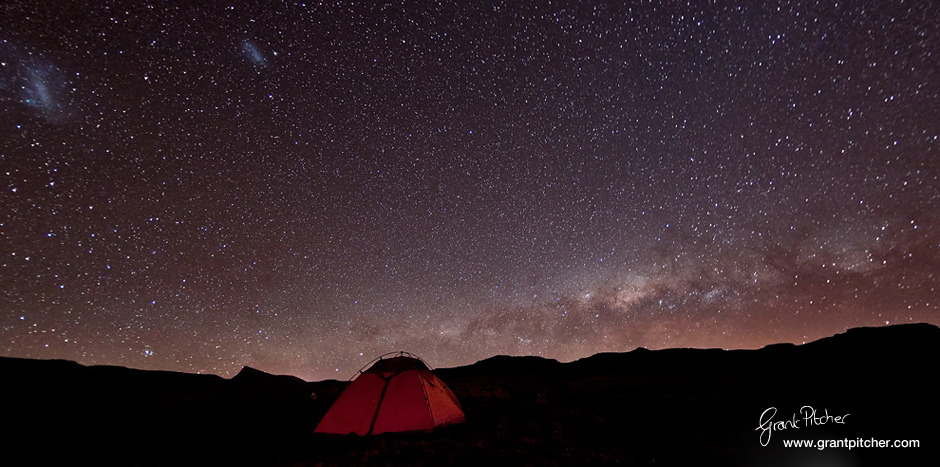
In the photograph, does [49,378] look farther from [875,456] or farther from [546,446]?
[875,456]

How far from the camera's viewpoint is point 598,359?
61562mm

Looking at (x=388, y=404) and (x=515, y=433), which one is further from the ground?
(x=388, y=404)

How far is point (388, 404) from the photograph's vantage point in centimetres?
895

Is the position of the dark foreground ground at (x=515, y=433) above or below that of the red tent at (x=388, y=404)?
below

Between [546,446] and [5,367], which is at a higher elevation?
[5,367]

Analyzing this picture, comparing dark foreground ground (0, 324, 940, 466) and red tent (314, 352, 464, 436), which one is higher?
red tent (314, 352, 464, 436)

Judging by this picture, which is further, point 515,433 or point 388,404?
point 515,433

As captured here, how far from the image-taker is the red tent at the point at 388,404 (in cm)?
886

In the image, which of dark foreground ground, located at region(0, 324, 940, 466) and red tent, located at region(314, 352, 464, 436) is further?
red tent, located at region(314, 352, 464, 436)

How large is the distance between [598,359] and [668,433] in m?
57.0

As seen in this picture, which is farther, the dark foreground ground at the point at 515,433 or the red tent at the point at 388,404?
the red tent at the point at 388,404

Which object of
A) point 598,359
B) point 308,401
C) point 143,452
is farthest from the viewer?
point 598,359

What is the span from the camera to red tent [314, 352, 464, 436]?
29.1 ft

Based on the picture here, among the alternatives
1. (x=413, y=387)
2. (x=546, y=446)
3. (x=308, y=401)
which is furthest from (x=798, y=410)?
(x=308, y=401)
